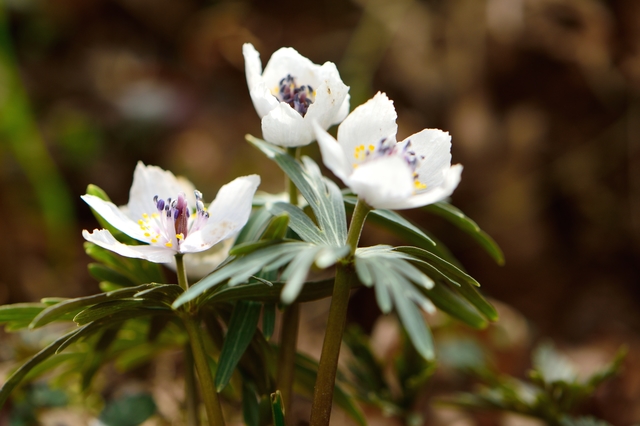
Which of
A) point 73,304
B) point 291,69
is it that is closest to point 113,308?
point 73,304

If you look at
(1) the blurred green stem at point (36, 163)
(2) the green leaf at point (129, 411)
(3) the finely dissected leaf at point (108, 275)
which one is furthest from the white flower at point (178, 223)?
(1) the blurred green stem at point (36, 163)

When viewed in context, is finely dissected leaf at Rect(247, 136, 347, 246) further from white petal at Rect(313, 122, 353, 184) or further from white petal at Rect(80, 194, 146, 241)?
white petal at Rect(80, 194, 146, 241)

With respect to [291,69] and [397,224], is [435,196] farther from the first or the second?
[291,69]

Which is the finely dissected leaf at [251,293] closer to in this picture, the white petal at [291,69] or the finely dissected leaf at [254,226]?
the finely dissected leaf at [254,226]

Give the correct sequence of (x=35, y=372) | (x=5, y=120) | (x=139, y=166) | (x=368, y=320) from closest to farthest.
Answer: (x=139, y=166), (x=35, y=372), (x=368, y=320), (x=5, y=120)

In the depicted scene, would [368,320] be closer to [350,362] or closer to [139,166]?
[350,362]

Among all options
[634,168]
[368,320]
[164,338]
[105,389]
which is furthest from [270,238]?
[634,168]
